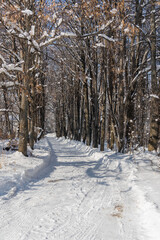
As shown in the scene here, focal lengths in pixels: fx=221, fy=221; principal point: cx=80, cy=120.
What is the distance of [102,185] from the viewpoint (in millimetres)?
6207

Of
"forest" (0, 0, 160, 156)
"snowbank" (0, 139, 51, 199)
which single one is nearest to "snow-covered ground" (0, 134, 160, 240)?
"snowbank" (0, 139, 51, 199)

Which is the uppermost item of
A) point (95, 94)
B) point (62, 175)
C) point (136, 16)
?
point (136, 16)

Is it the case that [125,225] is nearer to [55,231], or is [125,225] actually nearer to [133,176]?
[55,231]

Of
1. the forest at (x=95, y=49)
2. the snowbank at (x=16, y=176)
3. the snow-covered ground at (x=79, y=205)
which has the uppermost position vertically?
the forest at (x=95, y=49)

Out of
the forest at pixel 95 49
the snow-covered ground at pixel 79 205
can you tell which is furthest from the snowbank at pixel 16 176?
the forest at pixel 95 49

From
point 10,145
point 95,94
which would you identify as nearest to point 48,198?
point 10,145

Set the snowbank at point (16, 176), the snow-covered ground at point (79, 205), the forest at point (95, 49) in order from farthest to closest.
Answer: the forest at point (95, 49), the snowbank at point (16, 176), the snow-covered ground at point (79, 205)

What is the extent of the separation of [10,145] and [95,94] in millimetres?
6719

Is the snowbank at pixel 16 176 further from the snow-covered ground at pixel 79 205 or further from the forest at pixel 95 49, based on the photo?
the forest at pixel 95 49

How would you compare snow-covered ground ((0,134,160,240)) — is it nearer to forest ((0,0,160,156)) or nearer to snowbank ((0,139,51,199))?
snowbank ((0,139,51,199))

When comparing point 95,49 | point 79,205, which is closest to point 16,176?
point 79,205

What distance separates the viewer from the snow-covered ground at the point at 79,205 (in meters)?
3.39

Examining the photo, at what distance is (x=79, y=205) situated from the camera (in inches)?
180

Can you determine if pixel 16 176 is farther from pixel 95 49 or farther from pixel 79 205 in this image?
pixel 95 49
